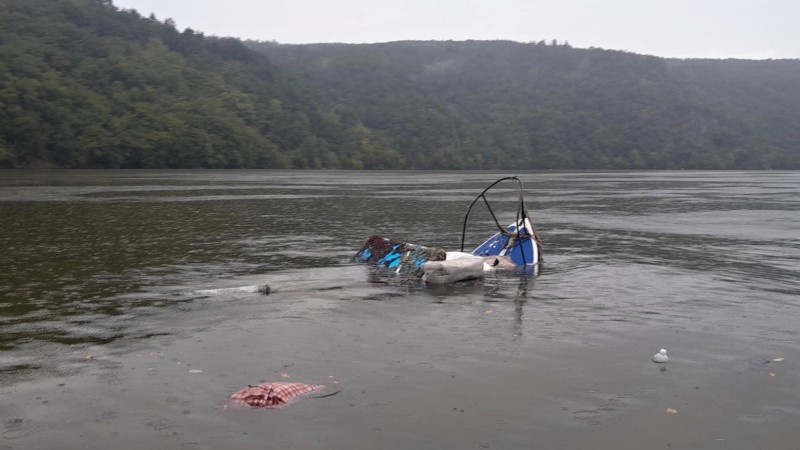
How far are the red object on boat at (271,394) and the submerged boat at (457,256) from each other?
8.58 m

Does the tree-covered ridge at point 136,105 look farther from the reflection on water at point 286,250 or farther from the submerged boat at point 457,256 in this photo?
the submerged boat at point 457,256

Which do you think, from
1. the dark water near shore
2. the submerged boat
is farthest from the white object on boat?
the dark water near shore

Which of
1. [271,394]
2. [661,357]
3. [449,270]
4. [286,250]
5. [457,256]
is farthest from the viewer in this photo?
[286,250]

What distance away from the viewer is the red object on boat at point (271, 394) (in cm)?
885

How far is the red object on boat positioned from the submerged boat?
858 cm

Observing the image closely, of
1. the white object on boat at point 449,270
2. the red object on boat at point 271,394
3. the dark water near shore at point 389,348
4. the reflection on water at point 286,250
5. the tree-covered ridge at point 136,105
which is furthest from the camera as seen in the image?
the tree-covered ridge at point 136,105

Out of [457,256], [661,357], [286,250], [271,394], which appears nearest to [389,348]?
[271,394]

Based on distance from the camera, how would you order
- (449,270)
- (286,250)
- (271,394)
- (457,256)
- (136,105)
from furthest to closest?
1. (136,105)
2. (286,250)
3. (457,256)
4. (449,270)
5. (271,394)

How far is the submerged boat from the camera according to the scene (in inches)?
698

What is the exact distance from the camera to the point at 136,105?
433 feet

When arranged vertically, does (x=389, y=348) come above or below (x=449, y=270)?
below

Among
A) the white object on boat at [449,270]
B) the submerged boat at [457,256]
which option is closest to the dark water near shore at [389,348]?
the white object on boat at [449,270]

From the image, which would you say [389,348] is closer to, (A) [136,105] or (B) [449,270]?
(B) [449,270]

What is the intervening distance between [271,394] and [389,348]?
9.94 ft
